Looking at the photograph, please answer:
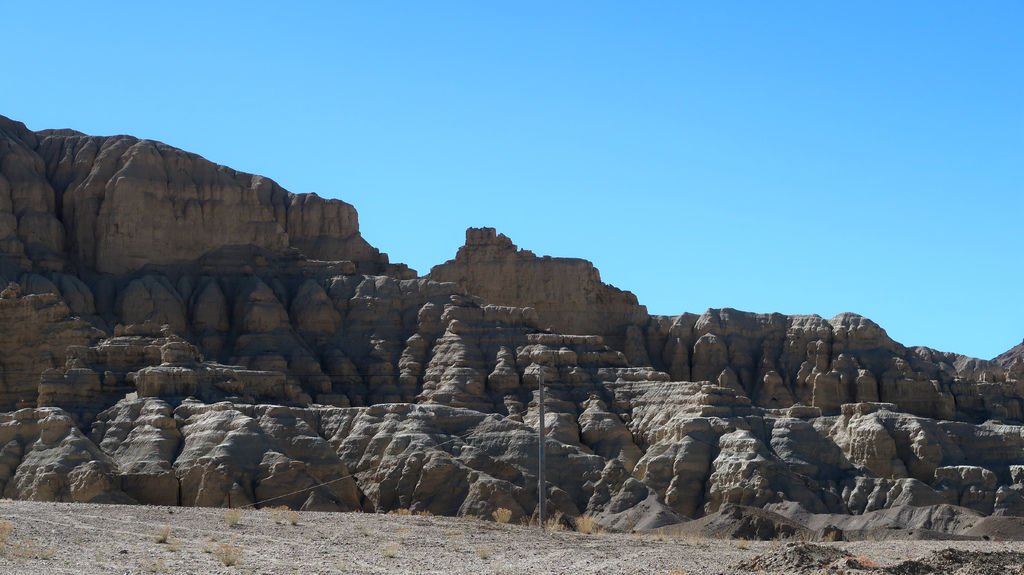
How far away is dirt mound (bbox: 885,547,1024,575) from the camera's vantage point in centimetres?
3650

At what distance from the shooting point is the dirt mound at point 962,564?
36.5 metres

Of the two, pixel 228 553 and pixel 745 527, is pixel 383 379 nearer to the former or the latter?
pixel 745 527

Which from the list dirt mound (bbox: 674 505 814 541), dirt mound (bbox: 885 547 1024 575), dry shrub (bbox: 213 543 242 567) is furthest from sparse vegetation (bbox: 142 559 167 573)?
dirt mound (bbox: 674 505 814 541)

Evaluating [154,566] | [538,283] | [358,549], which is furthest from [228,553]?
[538,283]

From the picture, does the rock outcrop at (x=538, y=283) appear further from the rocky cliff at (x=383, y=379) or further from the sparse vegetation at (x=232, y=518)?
the sparse vegetation at (x=232, y=518)

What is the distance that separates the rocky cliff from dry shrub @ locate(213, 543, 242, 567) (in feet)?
114

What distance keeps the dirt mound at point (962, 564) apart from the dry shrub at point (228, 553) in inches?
552

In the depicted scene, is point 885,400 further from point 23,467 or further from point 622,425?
point 23,467

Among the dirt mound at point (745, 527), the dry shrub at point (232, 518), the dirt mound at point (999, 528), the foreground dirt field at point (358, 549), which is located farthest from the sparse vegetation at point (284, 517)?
the dirt mound at point (999, 528)

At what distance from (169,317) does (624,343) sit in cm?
3969

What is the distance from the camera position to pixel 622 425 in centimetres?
9769

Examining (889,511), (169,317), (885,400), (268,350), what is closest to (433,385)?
(268,350)

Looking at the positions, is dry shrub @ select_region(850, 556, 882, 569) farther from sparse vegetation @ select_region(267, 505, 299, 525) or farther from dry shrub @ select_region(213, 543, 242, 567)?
sparse vegetation @ select_region(267, 505, 299, 525)

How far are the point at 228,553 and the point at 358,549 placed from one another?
383cm
